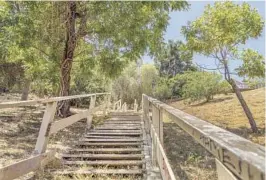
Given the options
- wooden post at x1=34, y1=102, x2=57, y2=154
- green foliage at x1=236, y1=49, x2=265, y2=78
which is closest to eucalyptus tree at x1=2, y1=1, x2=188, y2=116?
green foliage at x1=236, y1=49, x2=265, y2=78

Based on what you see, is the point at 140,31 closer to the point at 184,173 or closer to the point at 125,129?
the point at 125,129

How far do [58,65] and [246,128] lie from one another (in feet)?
20.2

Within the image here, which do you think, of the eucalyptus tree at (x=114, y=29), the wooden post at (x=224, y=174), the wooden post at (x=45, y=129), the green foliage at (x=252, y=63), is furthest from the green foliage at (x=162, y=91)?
the wooden post at (x=224, y=174)

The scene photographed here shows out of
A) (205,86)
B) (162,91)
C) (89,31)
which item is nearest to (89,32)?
(89,31)

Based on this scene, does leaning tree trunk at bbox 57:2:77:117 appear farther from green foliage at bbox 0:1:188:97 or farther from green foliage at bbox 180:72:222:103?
green foliage at bbox 180:72:222:103

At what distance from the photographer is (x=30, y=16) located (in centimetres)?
754

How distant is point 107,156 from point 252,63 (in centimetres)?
634

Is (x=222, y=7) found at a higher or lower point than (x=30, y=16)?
higher

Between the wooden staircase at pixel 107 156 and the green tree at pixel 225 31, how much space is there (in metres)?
4.27

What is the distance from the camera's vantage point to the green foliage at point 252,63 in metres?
8.85

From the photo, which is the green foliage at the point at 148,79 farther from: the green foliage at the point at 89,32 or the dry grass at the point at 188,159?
the dry grass at the point at 188,159

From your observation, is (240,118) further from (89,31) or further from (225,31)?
(89,31)

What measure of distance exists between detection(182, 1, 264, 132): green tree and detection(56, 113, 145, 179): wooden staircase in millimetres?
4271

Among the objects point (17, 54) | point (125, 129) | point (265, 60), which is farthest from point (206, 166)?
point (17, 54)
